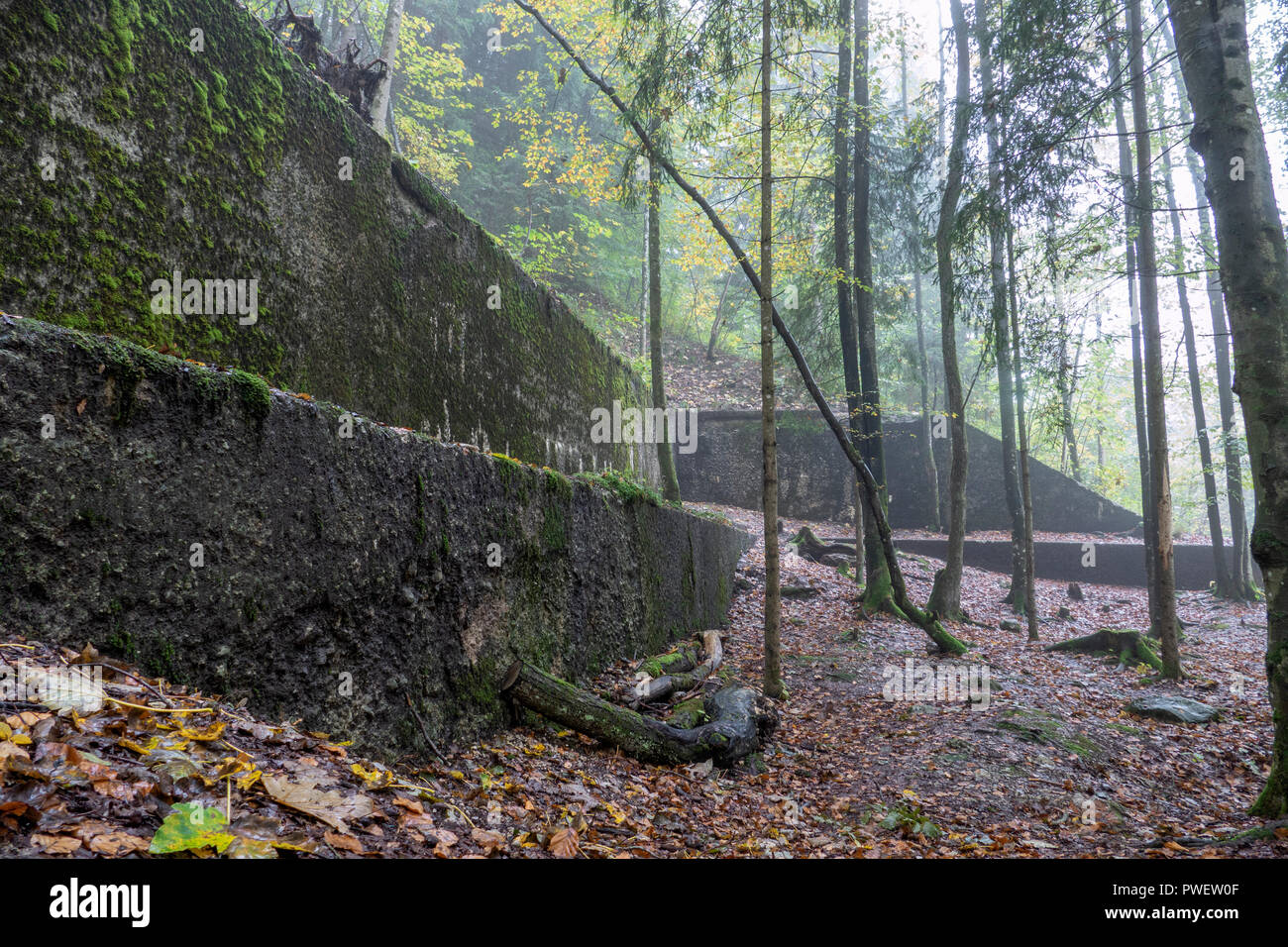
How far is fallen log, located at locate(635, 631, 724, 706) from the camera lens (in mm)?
5570

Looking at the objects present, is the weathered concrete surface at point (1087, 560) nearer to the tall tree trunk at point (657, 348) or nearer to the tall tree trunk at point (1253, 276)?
the tall tree trunk at point (657, 348)

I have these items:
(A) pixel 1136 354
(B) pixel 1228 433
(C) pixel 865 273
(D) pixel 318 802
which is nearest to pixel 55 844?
(D) pixel 318 802

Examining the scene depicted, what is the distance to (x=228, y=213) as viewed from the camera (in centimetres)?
335

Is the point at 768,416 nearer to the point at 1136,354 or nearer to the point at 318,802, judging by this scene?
the point at 318,802

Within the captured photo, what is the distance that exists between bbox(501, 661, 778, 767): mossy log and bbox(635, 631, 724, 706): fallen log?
0.59 metres

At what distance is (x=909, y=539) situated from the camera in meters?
18.5

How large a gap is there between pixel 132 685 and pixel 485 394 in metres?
4.26

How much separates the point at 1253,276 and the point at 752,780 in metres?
4.59

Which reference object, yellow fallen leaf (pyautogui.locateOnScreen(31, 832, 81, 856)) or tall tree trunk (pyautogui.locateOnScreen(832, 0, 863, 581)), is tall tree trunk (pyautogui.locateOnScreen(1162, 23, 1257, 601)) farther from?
yellow fallen leaf (pyautogui.locateOnScreen(31, 832, 81, 856))

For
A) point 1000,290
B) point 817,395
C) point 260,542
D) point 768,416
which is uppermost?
point 1000,290

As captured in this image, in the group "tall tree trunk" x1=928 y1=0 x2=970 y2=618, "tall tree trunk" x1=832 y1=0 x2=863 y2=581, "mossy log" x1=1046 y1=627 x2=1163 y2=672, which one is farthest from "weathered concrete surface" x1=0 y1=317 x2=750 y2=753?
"mossy log" x1=1046 y1=627 x2=1163 y2=672

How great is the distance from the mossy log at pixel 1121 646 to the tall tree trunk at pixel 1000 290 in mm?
2511

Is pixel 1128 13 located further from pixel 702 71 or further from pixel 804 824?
pixel 804 824
